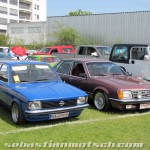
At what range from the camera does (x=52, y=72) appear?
8.97m

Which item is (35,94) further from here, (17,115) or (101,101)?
(101,101)

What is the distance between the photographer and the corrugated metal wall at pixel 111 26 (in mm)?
39906

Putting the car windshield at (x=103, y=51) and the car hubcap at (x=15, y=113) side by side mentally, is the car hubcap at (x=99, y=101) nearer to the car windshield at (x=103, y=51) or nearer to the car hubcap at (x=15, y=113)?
the car hubcap at (x=15, y=113)

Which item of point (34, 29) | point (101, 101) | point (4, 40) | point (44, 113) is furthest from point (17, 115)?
point (34, 29)

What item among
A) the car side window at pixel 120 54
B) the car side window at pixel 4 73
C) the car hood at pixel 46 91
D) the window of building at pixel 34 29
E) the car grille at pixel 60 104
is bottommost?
the car grille at pixel 60 104

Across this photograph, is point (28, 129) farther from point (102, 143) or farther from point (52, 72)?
point (52, 72)

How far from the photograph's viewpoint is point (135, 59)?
1305 cm

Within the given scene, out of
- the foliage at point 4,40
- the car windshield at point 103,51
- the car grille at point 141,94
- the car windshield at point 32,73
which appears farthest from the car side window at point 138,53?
the foliage at point 4,40

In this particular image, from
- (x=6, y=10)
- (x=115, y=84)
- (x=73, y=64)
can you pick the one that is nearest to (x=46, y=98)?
(x=115, y=84)

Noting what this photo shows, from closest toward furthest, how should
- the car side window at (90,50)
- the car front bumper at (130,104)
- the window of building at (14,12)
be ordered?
the car front bumper at (130,104), the car side window at (90,50), the window of building at (14,12)

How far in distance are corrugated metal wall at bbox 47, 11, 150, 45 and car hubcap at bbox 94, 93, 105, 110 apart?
103 ft

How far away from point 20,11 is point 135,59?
282 ft

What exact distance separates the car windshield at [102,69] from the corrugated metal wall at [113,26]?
30.2m

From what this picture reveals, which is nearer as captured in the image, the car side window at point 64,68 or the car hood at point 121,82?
the car hood at point 121,82
